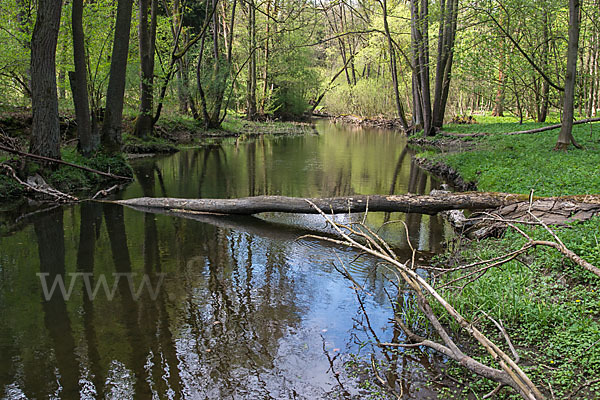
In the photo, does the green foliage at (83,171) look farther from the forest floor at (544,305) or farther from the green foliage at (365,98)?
the green foliage at (365,98)

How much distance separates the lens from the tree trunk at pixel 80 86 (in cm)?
1156

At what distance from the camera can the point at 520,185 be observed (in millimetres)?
8945

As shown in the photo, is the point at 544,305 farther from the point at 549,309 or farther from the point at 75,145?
the point at 75,145

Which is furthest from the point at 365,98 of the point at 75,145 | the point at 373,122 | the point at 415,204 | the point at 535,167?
the point at 415,204

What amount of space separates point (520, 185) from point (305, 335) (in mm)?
6300

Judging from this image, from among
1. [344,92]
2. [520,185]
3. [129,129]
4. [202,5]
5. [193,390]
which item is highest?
[202,5]

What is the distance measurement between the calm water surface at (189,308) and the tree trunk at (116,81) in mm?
3863

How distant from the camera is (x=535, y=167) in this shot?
1049cm

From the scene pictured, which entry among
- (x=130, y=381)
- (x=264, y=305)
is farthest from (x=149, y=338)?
(x=264, y=305)

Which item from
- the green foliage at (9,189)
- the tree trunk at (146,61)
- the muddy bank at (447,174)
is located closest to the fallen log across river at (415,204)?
the green foliage at (9,189)

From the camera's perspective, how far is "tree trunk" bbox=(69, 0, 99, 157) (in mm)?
11562

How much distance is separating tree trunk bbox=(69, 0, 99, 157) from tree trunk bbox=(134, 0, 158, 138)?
208 inches

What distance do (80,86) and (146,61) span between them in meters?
6.15

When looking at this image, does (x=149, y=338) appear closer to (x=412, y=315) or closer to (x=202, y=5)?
(x=412, y=315)
